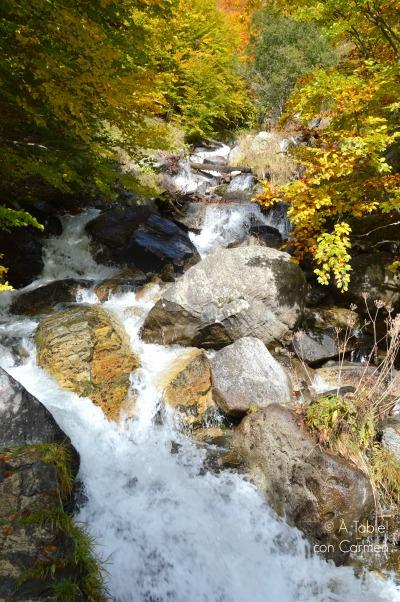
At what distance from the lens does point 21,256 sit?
8461 mm

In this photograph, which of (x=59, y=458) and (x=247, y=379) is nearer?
(x=59, y=458)

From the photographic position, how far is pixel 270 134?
1522 centimetres

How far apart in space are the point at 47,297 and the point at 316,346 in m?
4.87

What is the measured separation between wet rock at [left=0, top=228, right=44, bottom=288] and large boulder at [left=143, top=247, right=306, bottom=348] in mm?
3361

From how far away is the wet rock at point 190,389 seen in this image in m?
5.30

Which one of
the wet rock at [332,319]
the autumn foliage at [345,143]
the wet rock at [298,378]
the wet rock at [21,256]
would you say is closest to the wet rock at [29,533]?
the wet rock at [298,378]

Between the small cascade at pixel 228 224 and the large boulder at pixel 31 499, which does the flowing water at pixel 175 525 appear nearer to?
the large boulder at pixel 31 499

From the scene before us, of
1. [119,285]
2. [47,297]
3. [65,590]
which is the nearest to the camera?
[65,590]

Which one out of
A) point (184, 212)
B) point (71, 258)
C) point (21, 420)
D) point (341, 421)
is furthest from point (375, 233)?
point (21, 420)

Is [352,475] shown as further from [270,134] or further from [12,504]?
[270,134]

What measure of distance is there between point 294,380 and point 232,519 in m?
2.40

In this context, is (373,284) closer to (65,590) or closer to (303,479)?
(303,479)

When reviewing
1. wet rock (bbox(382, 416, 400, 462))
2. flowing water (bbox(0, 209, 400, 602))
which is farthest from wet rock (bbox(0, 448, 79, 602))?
wet rock (bbox(382, 416, 400, 462))

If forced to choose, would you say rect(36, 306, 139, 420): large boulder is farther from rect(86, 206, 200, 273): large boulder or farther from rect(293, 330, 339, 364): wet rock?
rect(86, 206, 200, 273): large boulder
